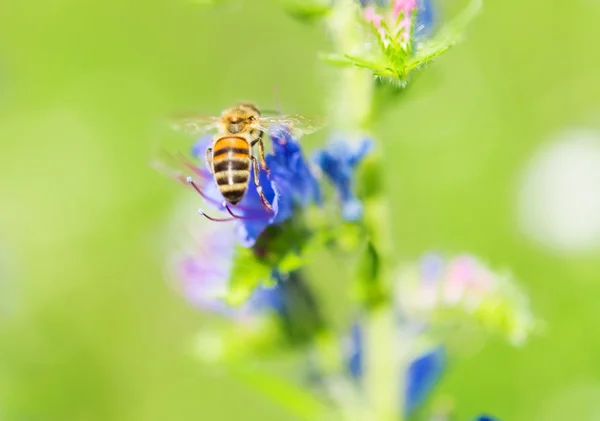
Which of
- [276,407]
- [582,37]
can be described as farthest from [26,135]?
[582,37]

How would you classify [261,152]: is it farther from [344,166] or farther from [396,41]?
[396,41]

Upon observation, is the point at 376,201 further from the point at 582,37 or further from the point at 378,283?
the point at 582,37

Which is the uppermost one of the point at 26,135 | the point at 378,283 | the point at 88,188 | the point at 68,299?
the point at 26,135

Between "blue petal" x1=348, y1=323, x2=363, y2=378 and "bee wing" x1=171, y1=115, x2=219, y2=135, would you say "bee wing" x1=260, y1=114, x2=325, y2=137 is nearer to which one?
"bee wing" x1=171, y1=115, x2=219, y2=135

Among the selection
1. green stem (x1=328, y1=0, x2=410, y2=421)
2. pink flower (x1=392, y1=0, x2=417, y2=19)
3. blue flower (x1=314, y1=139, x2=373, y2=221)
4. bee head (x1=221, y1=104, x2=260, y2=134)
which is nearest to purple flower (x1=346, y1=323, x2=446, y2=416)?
green stem (x1=328, y1=0, x2=410, y2=421)

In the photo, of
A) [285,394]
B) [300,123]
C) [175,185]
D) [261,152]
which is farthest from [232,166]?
[175,185]

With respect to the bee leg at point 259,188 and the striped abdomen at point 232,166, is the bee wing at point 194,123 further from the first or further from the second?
the bee leg at point 259,188
